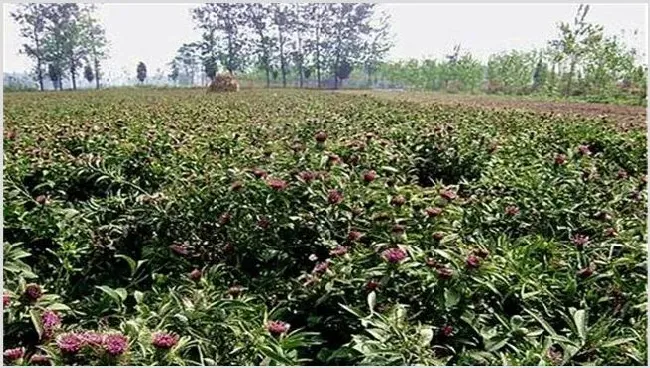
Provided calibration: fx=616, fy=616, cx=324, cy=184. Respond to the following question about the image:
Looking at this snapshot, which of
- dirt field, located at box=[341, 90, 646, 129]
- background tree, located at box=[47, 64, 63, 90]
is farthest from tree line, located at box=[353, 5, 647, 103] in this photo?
background tree, located at box=[47, 64, 63, 90]

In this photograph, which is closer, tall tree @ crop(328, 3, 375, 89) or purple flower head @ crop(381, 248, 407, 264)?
purple flower head @ crop(381, 248, 407, 264)

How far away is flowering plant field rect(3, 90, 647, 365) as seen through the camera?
118cm

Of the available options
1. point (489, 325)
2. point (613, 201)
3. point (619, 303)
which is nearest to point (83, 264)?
point (489, 325)

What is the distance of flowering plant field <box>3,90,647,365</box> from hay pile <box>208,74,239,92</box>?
38.9 feet

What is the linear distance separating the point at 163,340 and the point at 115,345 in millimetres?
83

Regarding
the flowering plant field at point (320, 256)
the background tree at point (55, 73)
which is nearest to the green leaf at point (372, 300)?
the flowering plant field at point (320, 256)

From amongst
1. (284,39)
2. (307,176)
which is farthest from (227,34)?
(307,176)

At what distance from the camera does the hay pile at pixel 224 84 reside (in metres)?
14.5

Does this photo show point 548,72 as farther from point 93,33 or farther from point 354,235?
point 354,235

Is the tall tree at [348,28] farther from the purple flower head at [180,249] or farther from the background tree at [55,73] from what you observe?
the background tree at [55,73]

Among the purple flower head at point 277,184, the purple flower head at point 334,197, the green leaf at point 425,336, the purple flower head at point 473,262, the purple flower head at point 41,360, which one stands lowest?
the green leaf at point 425,336

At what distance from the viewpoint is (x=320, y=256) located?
5.89 ft

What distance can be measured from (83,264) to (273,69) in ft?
51.6

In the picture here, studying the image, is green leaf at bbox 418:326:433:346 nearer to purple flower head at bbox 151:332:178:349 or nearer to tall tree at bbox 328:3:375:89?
purple flower head at bbox 151:332:178:349
